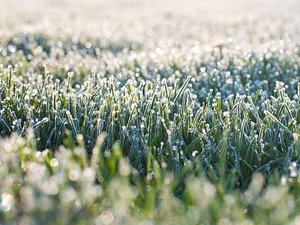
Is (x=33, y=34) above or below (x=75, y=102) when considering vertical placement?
below

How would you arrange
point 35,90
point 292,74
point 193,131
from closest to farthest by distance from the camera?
point 193,131 → point 35,90 → point 292,74

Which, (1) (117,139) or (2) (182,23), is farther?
(2) (182,23)

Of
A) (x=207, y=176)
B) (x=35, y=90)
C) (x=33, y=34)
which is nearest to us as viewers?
(x=207, y=176)

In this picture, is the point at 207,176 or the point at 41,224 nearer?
the point at 41,224

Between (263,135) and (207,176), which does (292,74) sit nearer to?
(263,135)

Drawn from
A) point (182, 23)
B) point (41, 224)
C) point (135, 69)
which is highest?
point (41, 224)

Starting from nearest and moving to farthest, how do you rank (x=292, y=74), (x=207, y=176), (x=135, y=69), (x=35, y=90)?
1. (x=207, y=176)
2. (x=35, y=90)
3. (x=292, y=74)
4. (x=135, y=69)

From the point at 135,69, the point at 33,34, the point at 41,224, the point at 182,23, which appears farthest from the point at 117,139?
the point at 182,23

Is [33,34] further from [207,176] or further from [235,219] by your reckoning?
[235,219]

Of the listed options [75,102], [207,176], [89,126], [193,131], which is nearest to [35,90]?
[75,102]
